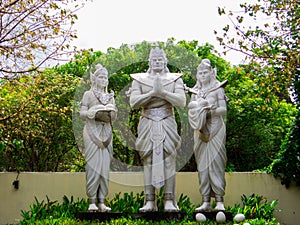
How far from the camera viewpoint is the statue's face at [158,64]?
7.50 metres

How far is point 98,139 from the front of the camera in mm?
7352

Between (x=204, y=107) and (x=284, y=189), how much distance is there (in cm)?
247

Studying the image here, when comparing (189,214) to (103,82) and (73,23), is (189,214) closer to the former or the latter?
(103,82)

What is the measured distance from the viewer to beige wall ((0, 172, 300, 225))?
853 centimetres

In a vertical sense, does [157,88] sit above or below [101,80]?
below

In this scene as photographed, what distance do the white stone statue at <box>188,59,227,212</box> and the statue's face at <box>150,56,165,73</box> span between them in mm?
701

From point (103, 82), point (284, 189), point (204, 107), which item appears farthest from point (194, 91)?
point (284, 189)

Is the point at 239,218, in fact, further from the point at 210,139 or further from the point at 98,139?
the point at 98,139

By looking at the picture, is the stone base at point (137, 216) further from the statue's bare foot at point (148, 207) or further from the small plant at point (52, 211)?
the small plant at point (52, 211)

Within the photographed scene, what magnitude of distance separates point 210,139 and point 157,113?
872 mm

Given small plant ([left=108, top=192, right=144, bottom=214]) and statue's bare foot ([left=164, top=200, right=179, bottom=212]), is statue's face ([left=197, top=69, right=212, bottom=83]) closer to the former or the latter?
statue's bare foot ([left=164, top=200, right=179, bottom=212])

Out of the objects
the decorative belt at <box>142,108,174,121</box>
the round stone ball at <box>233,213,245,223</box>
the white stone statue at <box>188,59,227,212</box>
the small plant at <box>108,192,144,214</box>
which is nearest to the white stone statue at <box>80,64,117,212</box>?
the small plant at <box>108,192,144,214</box>

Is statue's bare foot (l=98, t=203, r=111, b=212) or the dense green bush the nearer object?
the dense green bush

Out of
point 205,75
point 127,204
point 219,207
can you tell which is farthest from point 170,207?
point 205,75
